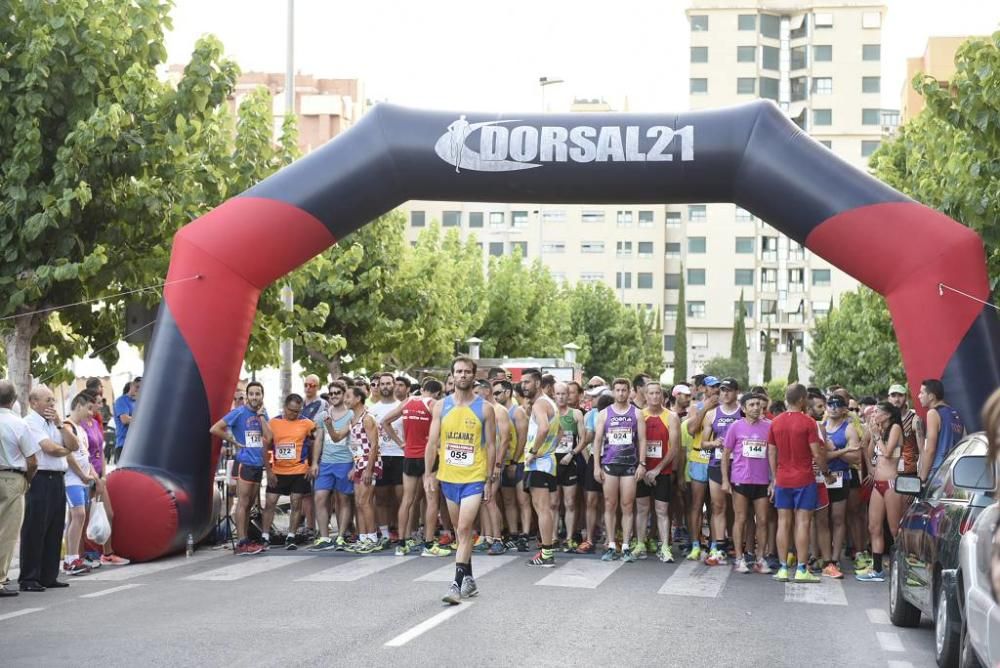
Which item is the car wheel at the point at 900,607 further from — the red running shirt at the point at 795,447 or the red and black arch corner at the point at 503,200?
the red and black arch corner at the point at 503,200

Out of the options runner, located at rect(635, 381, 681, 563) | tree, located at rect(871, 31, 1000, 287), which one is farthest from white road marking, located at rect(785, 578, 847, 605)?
tree, located at rect(871, 31, 1000, 287)

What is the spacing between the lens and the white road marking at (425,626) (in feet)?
28.8

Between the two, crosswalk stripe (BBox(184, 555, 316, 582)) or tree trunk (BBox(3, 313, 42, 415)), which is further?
tree trunk (BBox(3, 313, 42, 415))

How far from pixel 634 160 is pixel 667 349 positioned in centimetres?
9260

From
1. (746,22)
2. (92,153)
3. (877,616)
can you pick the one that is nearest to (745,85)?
(746,22)

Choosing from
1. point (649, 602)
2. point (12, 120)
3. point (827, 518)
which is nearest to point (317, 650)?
point (649, 602)

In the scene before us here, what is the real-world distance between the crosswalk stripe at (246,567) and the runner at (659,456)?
3.72m

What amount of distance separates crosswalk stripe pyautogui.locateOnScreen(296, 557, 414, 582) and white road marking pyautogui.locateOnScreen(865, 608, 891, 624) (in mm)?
4476

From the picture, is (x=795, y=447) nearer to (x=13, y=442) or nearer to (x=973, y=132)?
(x=973, y=132)

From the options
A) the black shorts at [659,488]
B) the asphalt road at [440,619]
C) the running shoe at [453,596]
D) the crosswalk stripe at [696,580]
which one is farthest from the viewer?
the black shorts at [659,488]

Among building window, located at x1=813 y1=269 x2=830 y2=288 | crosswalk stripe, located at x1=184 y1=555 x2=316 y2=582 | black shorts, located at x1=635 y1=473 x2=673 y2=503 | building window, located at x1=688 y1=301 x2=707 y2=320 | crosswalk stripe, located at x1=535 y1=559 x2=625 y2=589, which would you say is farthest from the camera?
building window, located at x1=688 y1=301 x2=707 y2=320

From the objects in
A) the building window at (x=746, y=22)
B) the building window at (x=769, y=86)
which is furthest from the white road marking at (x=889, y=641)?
the building window at (x=746, y=22)

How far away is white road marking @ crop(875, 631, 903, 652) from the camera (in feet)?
29.8

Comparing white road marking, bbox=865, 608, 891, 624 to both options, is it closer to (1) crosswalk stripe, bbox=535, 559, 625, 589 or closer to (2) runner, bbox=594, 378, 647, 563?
(1) crosswalk stripe, bbox=535, 559, 625, 589
